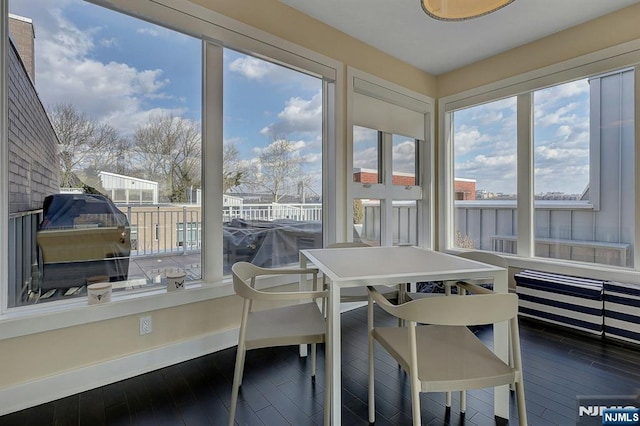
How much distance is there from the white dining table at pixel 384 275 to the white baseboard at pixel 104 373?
107 centimetres

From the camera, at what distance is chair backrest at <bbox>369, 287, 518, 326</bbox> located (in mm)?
1075

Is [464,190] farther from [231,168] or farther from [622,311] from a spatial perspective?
[231,168]

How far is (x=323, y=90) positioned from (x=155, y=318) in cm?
242

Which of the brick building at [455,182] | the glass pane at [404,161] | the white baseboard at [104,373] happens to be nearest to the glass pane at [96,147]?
the white baseboard at [104,373]

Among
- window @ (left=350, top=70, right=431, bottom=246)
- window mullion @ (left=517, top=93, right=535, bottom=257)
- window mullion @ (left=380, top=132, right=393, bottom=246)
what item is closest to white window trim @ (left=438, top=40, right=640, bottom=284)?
window mullion @ (left=517, top=93, right=535, bottom=257)

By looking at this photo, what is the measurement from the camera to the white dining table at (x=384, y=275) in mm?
1338

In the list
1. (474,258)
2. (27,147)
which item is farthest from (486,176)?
(27,147)

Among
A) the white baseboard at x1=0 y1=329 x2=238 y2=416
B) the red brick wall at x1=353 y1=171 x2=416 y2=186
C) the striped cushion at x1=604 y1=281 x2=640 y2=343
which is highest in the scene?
the red brick wall at x1=353 y1=171 x2=416 y2=186

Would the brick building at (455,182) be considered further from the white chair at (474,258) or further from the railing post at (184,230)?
the railing post at (184,230)

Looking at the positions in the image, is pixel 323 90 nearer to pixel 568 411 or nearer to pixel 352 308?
pixel 352 308

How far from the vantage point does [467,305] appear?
108 cm

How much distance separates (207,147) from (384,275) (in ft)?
5.42

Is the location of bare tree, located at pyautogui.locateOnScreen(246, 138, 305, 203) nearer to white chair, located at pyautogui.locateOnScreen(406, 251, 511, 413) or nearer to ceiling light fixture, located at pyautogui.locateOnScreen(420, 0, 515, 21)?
white chair, located at pyautogui.locateOnScreen(406, 251, 511, 413)

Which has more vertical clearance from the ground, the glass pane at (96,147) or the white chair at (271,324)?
the glass pane at (96,147)
